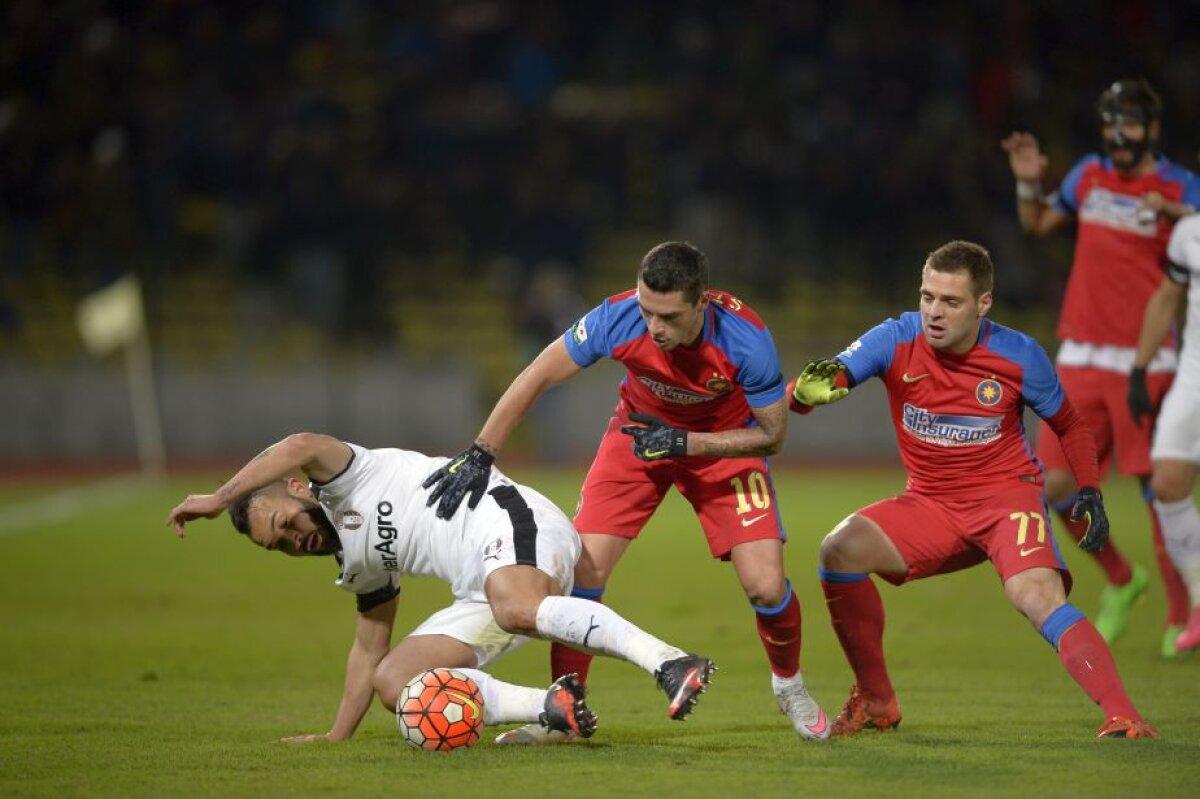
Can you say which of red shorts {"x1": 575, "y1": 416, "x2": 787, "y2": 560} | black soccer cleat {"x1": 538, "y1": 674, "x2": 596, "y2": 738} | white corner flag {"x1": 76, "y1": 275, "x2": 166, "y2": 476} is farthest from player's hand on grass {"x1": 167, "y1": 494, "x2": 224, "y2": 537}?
white corner flag {"x1": 76, "y1": 275, "x2": 166, "y2": 476}

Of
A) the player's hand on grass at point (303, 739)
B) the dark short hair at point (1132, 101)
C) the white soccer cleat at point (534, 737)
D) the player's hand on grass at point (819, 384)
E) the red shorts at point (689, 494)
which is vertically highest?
the dark short hair at point (1132, 101)

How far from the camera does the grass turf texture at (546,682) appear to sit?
226 inches

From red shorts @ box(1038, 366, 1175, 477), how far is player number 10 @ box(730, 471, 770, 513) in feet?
8.85

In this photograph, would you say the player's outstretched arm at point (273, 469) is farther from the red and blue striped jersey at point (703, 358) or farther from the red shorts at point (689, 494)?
the red shorts at point (689, 494)

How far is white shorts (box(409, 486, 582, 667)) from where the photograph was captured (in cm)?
641

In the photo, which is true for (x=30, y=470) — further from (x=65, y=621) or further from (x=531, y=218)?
(x=65, y=621)

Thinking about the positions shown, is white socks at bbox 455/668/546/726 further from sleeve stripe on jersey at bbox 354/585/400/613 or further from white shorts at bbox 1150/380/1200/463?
white shorts at bbox 1150/380/1200/463

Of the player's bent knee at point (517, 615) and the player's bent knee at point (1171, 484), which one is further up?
the player's bent knee at point (517, 615)

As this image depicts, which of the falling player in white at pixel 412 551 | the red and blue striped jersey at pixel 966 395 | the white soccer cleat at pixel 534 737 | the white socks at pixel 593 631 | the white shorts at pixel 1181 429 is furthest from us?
the white shorts at pixel 1181 429

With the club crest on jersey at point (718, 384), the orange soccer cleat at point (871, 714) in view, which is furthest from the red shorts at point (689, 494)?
the orange soccer cleat at point (871, 714)

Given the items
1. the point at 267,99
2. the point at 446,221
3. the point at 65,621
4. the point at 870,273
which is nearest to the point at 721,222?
the point at 870,273

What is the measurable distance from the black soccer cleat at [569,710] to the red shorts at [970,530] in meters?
1.59

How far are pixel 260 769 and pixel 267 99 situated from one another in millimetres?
17555

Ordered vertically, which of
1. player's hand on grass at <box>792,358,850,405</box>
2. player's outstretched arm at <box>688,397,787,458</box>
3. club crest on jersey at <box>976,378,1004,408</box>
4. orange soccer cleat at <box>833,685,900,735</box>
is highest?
player's hand on grass at <box>792,358,850,405</box>
